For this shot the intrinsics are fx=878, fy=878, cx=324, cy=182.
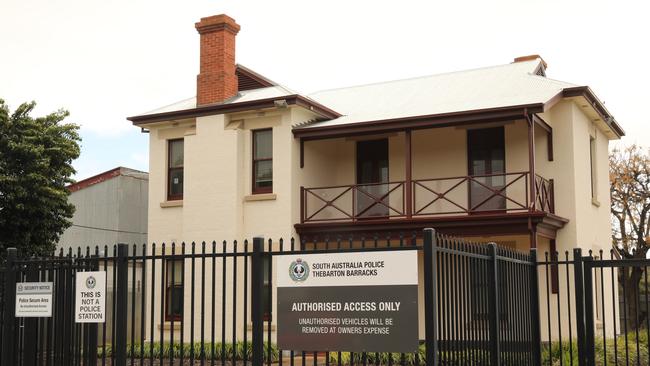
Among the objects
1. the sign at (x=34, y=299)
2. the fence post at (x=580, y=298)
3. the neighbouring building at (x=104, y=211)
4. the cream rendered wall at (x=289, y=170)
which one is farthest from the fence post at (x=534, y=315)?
the neighbouring building at (x=104, y=211)

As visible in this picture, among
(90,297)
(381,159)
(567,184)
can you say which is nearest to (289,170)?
(381,159)

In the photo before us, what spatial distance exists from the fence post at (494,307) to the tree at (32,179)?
56.0ft

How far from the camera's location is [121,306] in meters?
9.52

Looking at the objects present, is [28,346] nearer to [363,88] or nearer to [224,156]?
[224,156]

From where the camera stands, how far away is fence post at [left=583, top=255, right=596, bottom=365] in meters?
10.5

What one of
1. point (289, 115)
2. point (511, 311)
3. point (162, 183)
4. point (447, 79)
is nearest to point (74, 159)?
point (162, 183)

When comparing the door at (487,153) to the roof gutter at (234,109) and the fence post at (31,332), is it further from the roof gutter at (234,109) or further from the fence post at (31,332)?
the fence post at (31,332)

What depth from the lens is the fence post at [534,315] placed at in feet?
35.8

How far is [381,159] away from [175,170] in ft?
18.6

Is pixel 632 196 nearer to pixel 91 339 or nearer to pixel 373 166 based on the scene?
pixel 373 166

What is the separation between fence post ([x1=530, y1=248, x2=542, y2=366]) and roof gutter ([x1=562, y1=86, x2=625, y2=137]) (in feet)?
35.6

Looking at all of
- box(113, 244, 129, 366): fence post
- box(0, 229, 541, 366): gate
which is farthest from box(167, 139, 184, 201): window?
box(113, 244, 129, 366): fence post

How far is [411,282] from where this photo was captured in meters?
8.10

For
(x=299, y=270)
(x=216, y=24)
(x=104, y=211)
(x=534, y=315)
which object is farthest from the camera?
(x=104, y=211)
